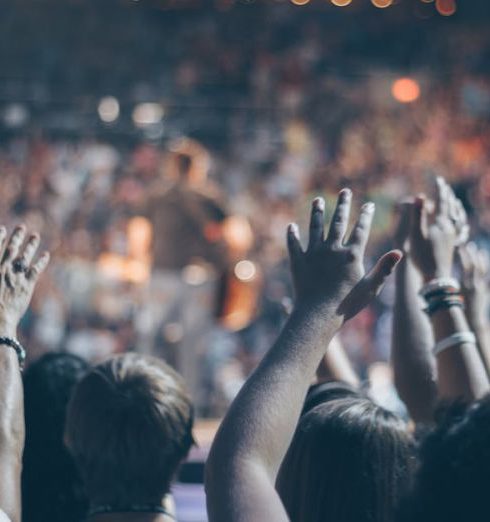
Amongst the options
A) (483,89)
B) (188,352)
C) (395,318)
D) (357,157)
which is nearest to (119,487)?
(395,318)

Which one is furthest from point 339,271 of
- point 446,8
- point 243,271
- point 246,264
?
point 446,8

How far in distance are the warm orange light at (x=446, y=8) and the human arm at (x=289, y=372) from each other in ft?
38.4

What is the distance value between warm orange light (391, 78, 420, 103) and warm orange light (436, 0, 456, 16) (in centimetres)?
158

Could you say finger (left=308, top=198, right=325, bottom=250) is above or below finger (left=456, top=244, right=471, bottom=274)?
above

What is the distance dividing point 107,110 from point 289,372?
968cm

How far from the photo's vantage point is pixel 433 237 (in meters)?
1.78

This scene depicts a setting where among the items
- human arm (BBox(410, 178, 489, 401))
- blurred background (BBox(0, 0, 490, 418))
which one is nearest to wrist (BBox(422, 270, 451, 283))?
human arm (BBox(410, 178, 489, 401))

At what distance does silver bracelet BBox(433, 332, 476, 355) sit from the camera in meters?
1.54

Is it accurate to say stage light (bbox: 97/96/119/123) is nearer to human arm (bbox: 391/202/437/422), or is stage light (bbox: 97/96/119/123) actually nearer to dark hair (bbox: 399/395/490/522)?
human arm (bbox: 391/202/437/422)

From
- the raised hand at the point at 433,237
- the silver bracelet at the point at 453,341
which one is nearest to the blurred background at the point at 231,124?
the raised hand at the point at 433,237

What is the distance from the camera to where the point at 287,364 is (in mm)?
1167

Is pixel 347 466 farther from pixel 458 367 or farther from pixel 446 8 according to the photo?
pixel 446 8

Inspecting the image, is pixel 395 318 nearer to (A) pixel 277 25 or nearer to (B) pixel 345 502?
(B) pixel 345 502

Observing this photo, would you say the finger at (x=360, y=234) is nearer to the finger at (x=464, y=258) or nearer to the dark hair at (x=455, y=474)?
the dark hair at (x=455, y=474)
